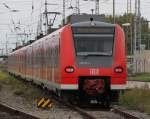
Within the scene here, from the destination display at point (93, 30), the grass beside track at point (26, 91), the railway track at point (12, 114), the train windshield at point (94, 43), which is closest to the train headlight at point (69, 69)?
the train windshield at point (94, 43)

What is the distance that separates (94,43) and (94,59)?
0.64 metres

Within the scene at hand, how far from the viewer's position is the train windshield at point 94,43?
1877 centimetres

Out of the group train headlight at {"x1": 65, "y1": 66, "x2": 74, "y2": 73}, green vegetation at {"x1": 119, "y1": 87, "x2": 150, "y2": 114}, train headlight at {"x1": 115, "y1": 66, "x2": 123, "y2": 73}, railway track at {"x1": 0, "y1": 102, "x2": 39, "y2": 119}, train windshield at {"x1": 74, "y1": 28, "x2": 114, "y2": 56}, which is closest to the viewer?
railway track at {"x1": 0, "y1": 102, "x2": 39, "y2": 119}

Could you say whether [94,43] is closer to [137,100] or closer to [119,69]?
[119,69]

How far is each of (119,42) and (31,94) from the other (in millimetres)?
8837

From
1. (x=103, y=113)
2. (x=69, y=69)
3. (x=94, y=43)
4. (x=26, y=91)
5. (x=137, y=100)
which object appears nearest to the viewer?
(x=103, y=113)

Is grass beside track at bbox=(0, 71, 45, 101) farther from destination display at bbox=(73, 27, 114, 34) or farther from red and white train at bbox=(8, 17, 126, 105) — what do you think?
destination display at bbox=(73, 27, 114, 34)

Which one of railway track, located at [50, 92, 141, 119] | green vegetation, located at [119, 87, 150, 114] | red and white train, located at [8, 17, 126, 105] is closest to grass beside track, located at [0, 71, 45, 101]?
green vegetation, located at [119, 87, 150, 114]

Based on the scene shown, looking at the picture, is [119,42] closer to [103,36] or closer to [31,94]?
[103,36]

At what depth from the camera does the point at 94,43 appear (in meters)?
19.0

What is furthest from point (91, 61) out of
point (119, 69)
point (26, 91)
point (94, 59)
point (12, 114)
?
point (26, 91)

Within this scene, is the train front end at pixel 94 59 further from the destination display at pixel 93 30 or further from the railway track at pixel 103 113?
the railway track at pixel 103 113

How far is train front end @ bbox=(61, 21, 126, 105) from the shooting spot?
60.6ft

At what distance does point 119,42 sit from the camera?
19047mm
